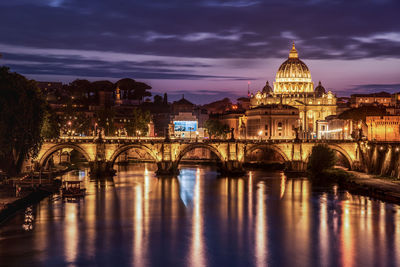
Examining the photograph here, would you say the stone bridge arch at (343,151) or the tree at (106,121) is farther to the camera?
the tree at (106,121)

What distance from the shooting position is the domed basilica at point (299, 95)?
150m

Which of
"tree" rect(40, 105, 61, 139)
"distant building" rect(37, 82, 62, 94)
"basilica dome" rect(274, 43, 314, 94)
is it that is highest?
"basilica dome" rect(274, 43, 314, 94)

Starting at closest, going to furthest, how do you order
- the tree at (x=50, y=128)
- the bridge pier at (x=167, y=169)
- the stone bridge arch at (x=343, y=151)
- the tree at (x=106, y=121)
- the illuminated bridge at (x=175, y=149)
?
the tree at (x=50, y=128) < the illuminated bridge at (x=175, y=149) < the bridge pier at (x=167, y=169) < the stone bridge arch at (x=343, y=151) < the tree at (x=106, y=121)

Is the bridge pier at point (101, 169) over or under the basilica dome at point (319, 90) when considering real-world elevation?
under

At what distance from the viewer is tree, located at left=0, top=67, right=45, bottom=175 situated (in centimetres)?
→ 5309

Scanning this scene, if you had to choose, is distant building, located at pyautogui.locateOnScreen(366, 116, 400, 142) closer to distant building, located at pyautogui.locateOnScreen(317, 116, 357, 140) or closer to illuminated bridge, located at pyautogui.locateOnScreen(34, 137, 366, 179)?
illuminated bridge, located at pyautogui.locateOnScreen(34, 137, 366, 179)

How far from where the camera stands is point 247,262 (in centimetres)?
3606

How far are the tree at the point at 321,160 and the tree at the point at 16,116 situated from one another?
103ft

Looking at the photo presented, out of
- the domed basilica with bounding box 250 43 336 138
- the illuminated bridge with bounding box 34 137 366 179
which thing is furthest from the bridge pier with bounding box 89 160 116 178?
the domed basilica with bounding box 250 43 336 138

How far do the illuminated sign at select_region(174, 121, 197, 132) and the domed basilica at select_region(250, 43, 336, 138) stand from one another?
33.0 metres

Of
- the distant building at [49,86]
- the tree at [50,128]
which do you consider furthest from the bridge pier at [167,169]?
the distant building at [49,86]

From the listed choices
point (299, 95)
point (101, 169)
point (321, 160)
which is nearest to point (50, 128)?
point (101, 169)

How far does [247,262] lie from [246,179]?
39124mm

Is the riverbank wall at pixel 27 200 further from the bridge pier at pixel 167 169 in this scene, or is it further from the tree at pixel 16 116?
the bridge pier at pixel 167 169
